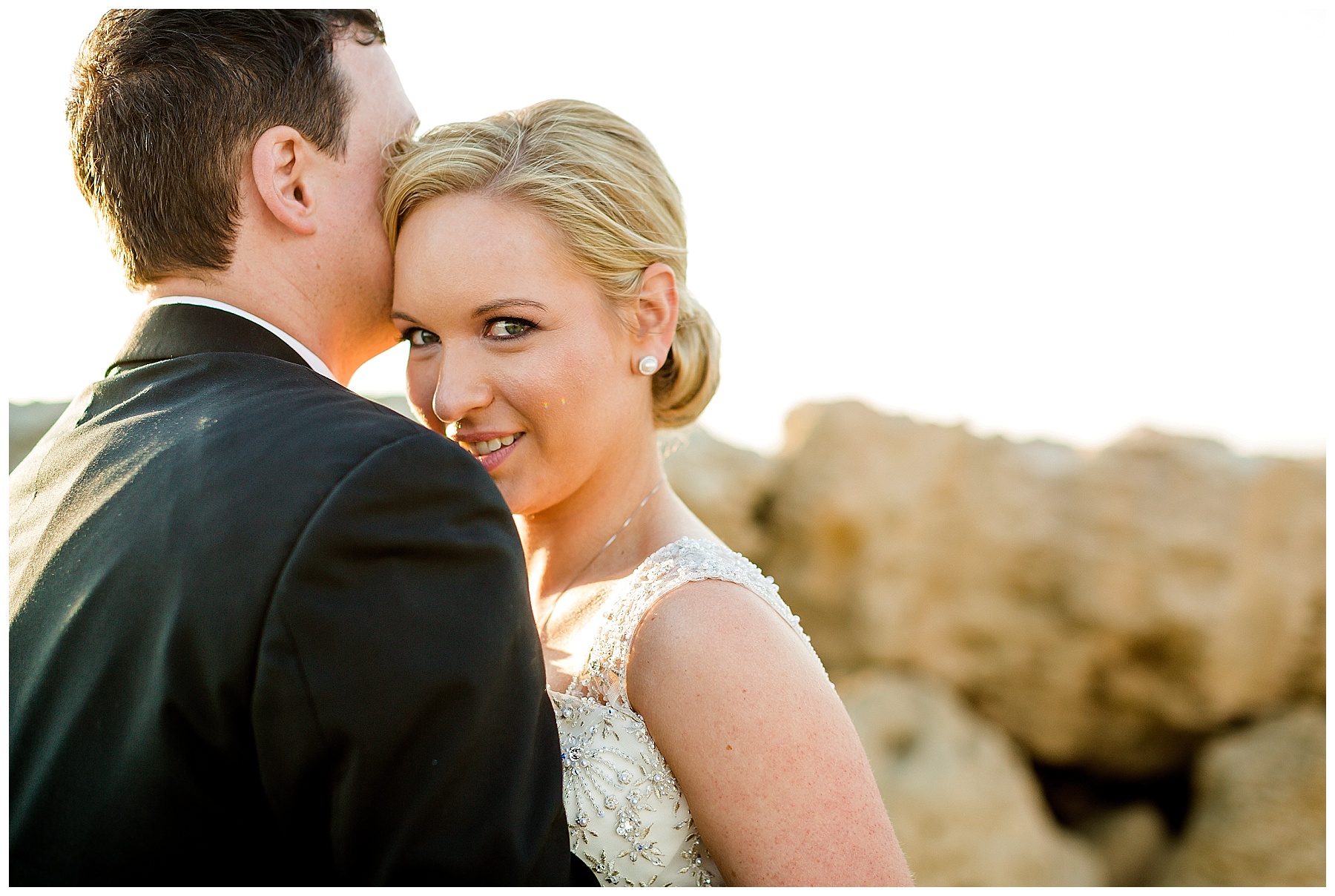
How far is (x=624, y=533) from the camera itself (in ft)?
7.82

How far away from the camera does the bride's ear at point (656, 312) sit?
2336mm

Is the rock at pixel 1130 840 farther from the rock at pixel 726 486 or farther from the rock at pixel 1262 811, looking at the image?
the rock at pixel 726 486

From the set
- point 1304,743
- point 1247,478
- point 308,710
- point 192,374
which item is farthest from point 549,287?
point 1304,743

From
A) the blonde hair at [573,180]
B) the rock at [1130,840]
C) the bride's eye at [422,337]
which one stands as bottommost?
the rock at [1130,840]

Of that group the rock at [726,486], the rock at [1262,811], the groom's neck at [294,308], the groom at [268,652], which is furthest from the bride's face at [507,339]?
the rock at [1262,811]

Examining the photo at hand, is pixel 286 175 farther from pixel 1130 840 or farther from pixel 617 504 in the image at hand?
pixel 1130 840

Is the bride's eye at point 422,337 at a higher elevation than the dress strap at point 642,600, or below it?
higher

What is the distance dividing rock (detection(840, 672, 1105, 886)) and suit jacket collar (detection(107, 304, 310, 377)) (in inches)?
221

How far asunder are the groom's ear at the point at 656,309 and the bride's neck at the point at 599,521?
26 cm

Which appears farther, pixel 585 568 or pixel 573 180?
pixel 585 568

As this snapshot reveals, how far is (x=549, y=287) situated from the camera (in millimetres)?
2156

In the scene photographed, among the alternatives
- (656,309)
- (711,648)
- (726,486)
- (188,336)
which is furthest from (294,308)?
(726,486)

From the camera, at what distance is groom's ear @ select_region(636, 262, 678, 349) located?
2334 millimetres

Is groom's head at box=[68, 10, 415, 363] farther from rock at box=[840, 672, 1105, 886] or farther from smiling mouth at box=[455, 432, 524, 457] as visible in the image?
rock at box=[840, 672, 1105, 886]
